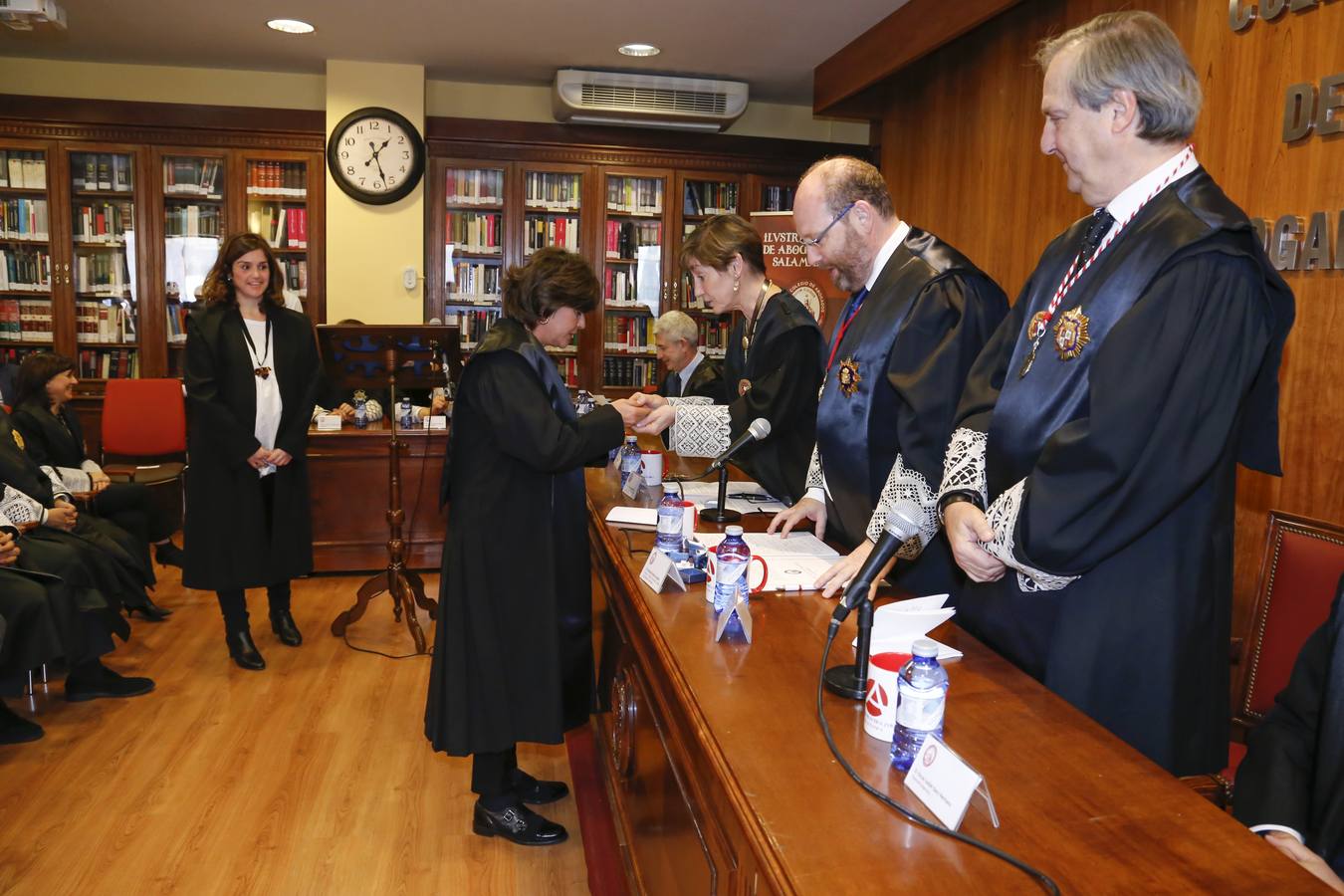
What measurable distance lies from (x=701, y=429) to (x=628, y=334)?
385cm

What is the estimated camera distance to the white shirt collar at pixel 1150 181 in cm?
148

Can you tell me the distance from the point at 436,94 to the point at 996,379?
5883 mm

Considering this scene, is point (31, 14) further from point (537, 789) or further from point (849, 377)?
point (849, 377)

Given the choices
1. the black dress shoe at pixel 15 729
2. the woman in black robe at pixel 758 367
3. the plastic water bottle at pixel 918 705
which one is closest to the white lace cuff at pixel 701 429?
the woman in black robe at pixel 758 367

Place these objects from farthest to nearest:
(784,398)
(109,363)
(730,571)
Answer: (109,363)
(784,398)
(730,571)

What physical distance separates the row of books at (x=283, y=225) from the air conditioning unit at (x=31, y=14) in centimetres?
165

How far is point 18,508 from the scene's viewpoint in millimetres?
3398

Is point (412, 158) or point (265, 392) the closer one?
point (265, 392)

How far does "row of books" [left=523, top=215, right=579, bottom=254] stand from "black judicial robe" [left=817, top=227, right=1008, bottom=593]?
186 inches

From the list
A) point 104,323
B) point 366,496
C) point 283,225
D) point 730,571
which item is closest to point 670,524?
point 730,571

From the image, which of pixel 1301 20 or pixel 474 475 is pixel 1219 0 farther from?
pixel 474 475

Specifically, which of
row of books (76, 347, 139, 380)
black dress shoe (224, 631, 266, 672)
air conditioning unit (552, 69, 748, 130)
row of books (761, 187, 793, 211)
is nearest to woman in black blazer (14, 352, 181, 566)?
black dress shoe (224, 631, 266, 672)

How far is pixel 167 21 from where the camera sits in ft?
17.9

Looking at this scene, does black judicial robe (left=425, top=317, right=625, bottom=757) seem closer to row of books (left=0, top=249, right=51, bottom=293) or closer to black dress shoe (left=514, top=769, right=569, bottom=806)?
black dress shoe (left=514, top=769, right=569, bottom=806)
